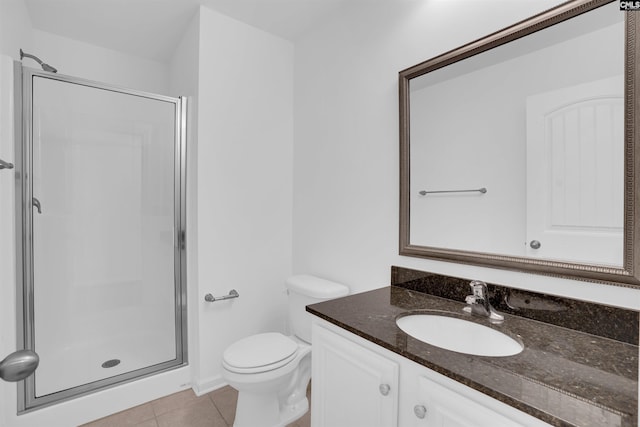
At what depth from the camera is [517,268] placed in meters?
1.16

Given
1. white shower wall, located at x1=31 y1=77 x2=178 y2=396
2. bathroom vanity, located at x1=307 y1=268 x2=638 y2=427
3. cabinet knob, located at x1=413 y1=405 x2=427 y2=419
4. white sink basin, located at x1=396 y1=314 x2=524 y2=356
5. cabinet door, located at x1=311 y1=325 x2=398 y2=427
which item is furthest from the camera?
white shower wall, located at x1=31 y1=77 x2=178 y2=396

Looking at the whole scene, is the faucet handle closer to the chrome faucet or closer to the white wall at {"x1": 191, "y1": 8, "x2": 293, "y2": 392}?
the chrome faucet

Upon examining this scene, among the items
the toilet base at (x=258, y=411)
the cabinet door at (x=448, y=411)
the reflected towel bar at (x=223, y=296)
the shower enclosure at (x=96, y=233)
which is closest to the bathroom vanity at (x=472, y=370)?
the cabinet door at (x=448, y=411)

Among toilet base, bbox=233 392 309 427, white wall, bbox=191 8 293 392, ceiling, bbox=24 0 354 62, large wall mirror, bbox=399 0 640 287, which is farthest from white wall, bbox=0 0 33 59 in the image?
toilet base, bbox=233 392 309 427

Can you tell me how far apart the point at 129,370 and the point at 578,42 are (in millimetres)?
2708

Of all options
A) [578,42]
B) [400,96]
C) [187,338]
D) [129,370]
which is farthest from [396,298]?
[129,370]

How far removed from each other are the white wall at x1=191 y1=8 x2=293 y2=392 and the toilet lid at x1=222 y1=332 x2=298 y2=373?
450mm

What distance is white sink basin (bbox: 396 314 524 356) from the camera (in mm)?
1069

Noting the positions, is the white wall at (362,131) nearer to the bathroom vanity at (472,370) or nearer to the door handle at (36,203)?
the bathroom vanity at (472,370)

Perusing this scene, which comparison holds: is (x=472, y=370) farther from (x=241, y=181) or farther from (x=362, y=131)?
(x=241, y=181)

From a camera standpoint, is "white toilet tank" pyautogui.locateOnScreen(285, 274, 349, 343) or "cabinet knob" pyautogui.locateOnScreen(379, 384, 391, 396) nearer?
"cabinet knob" pyautogui.locateOnScreen(379, 384, 391, 396)

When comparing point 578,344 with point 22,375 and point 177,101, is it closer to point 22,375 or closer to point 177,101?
point 22,375

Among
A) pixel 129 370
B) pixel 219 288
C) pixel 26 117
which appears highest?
pixel 26 117

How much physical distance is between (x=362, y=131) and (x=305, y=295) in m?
1.02
